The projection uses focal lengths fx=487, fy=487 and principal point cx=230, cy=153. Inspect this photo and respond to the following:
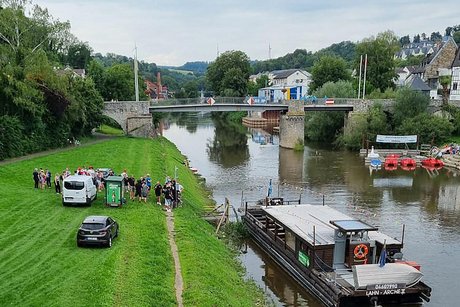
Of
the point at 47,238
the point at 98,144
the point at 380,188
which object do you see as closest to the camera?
the point at 47,238

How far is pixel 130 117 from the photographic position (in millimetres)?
73625

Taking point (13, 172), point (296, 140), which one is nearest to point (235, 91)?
point (296, 140)

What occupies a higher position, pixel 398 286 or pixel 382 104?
pixel 382 104

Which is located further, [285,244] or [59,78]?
[59,78]

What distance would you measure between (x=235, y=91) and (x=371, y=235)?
12489cm

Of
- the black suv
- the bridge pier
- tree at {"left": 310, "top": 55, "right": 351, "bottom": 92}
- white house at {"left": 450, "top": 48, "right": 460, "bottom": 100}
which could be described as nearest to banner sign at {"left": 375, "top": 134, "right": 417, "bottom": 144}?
the bridge pier

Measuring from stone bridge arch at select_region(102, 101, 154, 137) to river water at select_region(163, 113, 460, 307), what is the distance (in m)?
7.82

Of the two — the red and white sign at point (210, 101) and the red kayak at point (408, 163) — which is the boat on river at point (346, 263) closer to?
the red kayak at point (408, 163)

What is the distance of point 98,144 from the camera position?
6025 centimetres

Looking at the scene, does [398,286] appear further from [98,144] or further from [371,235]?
[98,144]

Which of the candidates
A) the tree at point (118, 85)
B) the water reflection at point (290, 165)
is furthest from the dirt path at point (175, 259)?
the tree at point (118, 85)

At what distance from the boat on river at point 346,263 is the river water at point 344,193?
112cm

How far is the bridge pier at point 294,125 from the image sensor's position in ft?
261

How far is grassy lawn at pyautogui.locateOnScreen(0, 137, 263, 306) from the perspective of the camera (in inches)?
719
